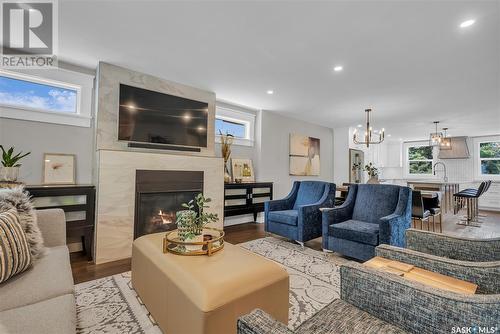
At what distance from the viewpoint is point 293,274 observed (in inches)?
95.4

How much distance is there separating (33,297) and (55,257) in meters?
0.52

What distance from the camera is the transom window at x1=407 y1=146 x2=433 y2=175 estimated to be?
871cm

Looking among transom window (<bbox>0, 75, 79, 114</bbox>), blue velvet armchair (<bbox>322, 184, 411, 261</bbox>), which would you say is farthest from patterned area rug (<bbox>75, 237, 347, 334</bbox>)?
transom window (<bbox>0, 75, 79, 114</bbox>)

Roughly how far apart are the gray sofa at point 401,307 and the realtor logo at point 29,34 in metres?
3.03

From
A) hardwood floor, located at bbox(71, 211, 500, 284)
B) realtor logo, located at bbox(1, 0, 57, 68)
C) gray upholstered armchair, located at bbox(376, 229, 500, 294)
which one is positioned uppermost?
realtor logo, located at bbox(1, 0, 57, 68)

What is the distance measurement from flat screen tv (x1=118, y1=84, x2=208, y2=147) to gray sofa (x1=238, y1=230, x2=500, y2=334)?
3099mm

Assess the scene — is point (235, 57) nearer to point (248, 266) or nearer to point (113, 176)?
point (113, 176)

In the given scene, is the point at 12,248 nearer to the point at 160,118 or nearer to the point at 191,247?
the point at 191,247

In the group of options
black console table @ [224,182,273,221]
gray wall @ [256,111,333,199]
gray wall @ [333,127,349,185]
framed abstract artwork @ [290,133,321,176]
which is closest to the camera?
black console table @ [224,182,273,221]

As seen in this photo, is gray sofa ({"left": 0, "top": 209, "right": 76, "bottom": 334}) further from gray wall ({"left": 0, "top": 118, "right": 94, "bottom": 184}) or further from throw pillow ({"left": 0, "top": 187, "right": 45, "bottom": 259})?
gray wall ({"left": 0, "top": 118, "right": 94, "bottom": 184})

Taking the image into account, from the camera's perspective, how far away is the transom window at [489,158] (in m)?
7.36

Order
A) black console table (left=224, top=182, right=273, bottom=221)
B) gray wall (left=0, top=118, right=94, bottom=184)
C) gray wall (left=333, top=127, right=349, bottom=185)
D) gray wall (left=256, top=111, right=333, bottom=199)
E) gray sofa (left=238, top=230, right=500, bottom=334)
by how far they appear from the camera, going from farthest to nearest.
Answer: gray wall (left=333, top=127, right=349, bottom=185) < gray wall (left=256, top=111, right=333, bottom=199) < black console table (left=224, top=182, right=273, bottom=221) < gray wall (left=0, top=118, right=94, bottom=184) < gray sofa (left=238, top=230, right=500, bottom=334)

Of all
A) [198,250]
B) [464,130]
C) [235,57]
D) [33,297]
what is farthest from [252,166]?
[464,130]

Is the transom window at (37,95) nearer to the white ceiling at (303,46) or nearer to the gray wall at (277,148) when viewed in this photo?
the white ceiling at (303,46)
